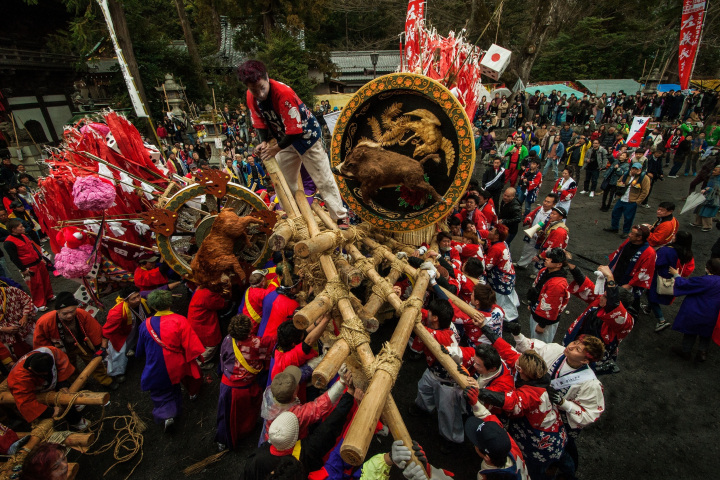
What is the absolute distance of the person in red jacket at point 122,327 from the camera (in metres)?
5.09

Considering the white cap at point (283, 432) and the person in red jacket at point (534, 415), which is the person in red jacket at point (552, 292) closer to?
the person in red jacket at point (534, 415)

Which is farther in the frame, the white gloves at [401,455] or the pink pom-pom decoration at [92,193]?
the pink pom-pom decoration at [92,193]

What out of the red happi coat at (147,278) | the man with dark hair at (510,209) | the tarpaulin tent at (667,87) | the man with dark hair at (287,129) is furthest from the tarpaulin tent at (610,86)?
the red happi coat at (147,278)

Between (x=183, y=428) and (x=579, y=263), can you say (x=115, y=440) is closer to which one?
(x=183, y=428)

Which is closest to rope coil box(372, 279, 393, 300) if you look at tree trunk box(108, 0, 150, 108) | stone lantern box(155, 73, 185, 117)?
tree trunk box(108, 0, 150, 108)

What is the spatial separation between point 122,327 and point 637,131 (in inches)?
623

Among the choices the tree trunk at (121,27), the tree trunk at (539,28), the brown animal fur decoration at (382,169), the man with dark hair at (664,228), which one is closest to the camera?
the brown animal fur decoration at (382,169)

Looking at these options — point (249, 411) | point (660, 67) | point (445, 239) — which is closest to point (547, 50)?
point (660, 67)

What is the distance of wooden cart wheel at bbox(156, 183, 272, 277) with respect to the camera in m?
5.04

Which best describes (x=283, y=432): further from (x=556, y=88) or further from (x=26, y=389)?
(x=556, y=88)

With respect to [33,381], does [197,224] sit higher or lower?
higher

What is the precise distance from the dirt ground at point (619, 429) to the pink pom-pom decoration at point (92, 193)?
8.85 ft

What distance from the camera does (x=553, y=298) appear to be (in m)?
4.47

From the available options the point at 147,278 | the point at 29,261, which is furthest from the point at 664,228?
the point at 29,261
